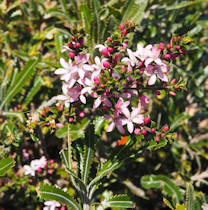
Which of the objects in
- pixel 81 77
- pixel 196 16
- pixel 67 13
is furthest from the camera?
pixel 196 16

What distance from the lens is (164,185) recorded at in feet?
6.13

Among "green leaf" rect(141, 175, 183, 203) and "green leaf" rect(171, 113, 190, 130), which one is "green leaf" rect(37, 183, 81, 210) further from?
"green leaf" rect(171, 113, 190, 130)

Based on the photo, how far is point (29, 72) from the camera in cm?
177

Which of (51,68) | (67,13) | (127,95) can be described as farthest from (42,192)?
(67,13)

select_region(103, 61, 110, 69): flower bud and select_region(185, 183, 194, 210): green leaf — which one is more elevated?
select_region(103, 61, 110, 69): flower bud

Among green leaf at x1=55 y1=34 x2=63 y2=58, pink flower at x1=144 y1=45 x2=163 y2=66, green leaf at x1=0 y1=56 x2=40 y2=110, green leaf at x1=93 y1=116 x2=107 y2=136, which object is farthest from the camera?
green leaf at x1=55 y1=34 x2=63 y2=58

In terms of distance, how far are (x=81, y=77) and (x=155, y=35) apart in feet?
4.45

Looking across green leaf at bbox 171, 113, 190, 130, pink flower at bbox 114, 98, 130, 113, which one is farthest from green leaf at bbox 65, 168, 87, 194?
green leaf at bbox 171, 113, 190, 130

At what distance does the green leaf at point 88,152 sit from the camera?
1.46 m

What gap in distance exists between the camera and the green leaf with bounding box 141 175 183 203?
1815mm

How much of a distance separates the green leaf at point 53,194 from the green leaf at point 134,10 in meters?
1.20

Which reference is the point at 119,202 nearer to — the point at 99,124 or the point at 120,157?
the point at 120,157

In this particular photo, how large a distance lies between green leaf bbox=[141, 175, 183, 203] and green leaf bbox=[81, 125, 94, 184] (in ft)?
2.10

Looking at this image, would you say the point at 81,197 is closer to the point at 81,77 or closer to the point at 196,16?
the point at 81,77
